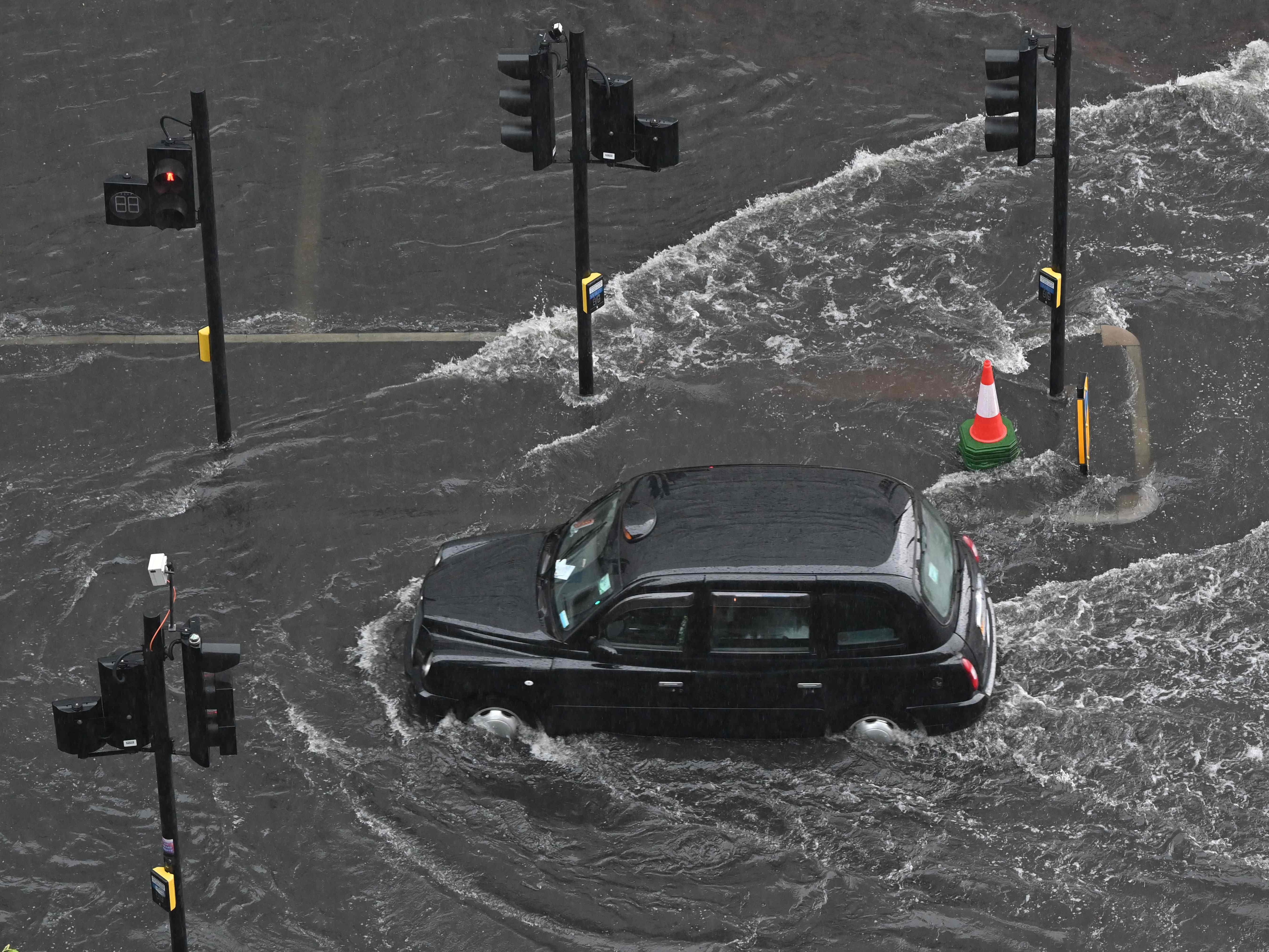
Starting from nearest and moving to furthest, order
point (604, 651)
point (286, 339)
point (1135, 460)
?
point (604, 651)
point (1135, 460)
point (286, 339)

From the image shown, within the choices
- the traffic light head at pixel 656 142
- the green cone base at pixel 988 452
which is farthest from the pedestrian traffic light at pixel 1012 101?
the traffic light head at pixel 656 142

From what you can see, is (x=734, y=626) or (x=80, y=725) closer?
(x=80, y=725)

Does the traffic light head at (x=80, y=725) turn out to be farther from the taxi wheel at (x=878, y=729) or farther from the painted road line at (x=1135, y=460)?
the painted road line at (x=1135, y=460)

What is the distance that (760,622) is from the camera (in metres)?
12.6

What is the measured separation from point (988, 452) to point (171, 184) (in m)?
7.50

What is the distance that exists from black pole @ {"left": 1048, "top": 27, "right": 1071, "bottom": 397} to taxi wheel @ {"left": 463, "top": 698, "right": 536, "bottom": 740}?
21.5 feet

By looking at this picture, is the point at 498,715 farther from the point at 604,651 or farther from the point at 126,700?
the point at 126,700

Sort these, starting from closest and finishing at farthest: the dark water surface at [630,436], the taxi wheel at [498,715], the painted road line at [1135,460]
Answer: the dark water surface at [630,436] → the taxi wheel at [498,715] → the painted road line at [1135,460]

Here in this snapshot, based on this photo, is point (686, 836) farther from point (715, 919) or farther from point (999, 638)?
point (999, 638)

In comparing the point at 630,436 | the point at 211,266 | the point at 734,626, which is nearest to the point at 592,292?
the point at 630,436

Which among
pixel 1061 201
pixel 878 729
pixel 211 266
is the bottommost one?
pixel 878 729

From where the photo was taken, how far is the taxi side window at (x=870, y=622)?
12.4 meters

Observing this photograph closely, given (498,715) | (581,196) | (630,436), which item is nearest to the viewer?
(498,715)

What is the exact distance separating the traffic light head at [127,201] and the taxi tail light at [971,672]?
7728 mm
